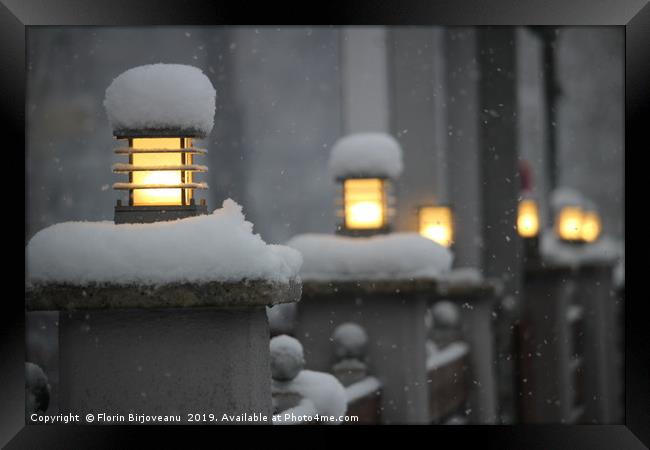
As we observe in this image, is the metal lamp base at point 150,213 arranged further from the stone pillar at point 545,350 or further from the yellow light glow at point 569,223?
the yellow light glow at point 569,223

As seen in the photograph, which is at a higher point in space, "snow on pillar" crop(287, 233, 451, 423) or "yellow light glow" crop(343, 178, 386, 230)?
"yellow light glow" crop(343, 178, 386, 230)

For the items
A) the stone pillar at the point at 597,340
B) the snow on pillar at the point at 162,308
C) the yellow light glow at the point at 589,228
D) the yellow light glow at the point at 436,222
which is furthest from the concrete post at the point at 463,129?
the snow on pillar at the point at 162,308

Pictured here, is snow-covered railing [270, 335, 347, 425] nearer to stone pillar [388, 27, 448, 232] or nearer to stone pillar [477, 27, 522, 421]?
stone pillar [388, 27, 448, 232]

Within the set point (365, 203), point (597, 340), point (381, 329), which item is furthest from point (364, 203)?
point (597, 340)

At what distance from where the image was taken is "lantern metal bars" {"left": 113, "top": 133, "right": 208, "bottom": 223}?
14.5ft

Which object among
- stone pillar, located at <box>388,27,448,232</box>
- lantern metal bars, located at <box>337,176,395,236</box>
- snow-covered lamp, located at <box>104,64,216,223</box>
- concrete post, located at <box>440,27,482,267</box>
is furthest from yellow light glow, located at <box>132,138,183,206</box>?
concrete post, located at <box>440,27,482,267</box>

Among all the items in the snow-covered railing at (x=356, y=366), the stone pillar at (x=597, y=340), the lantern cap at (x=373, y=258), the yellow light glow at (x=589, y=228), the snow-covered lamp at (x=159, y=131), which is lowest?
the stone pillar at (x=597, y=340)

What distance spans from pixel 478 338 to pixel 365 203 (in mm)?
3745

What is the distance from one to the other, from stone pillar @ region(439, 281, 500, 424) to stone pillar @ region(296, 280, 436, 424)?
3.20 metres

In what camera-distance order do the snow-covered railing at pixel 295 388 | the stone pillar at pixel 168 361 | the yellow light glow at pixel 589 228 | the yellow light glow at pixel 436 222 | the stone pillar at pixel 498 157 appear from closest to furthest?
the stone pillar at pixel 168 361 < the snow-covered railing at pixel 295 388 < the yellow light glow at pixel 436 222 < the stone pillar at pixel 498 157 < the yellow light glow at pixel 589 228

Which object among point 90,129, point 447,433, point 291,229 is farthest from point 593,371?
point 447,433

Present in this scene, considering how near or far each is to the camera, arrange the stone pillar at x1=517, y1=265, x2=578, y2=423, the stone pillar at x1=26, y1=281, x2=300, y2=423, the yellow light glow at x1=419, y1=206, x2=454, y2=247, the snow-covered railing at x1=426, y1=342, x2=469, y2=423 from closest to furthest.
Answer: the stone pillar at x1=26, y1=281, x2=300, y2=423 → the snow-covered railing at x1=426, y1=342, x2=469, y2=423 → the yellow light glow at x1=419, y1=206, x2=454, y2=247 → the stone pillar at x1=517, y1=265, x2=578, y2=423

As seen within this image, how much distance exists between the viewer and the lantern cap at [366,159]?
26.1ft

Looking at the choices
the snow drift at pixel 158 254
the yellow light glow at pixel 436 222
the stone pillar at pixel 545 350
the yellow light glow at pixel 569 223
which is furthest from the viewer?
the yellow light glow at pixel 569 223
